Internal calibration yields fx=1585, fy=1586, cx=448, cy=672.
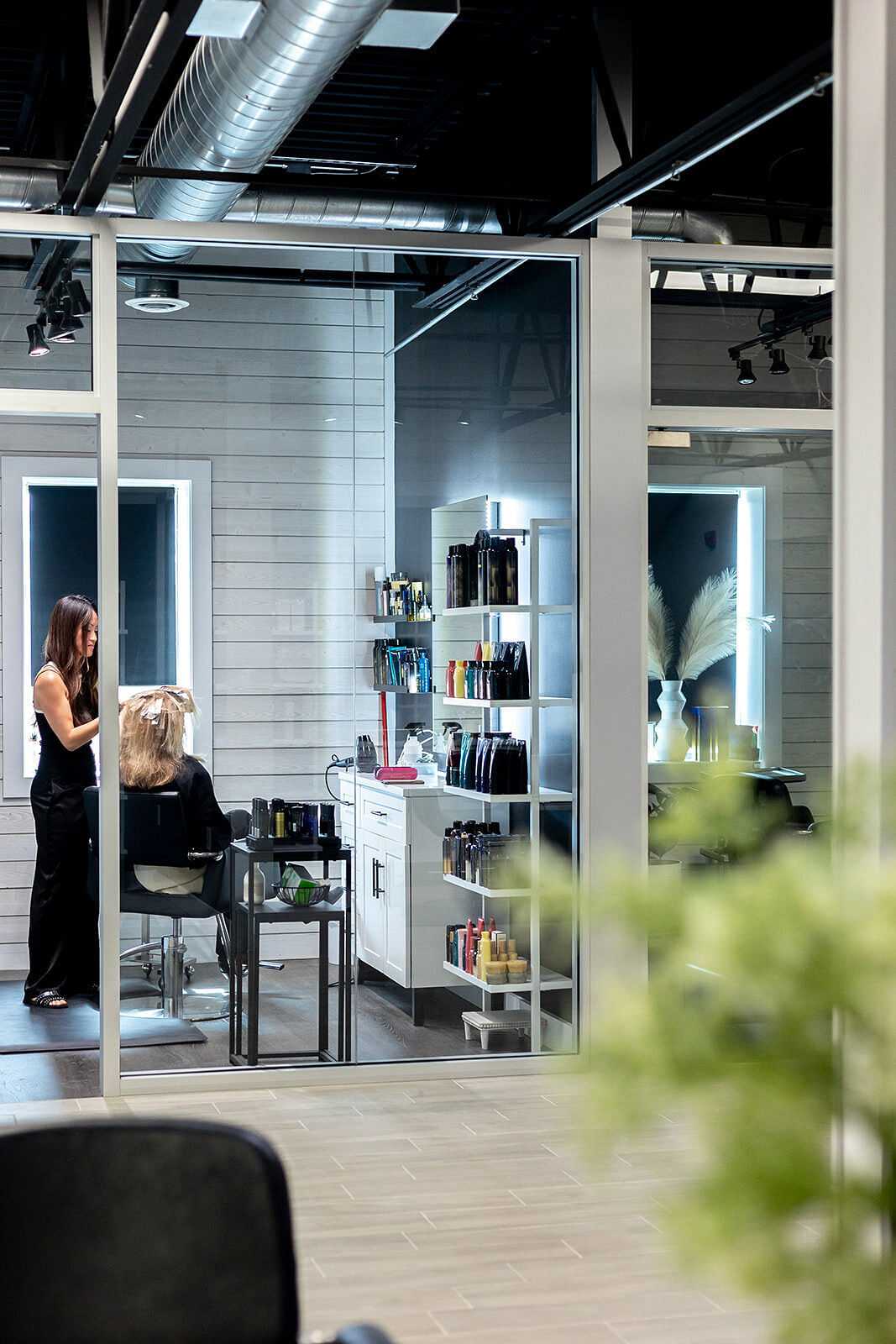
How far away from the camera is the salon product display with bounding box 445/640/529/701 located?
5.60 meters

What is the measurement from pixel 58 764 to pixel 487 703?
7.04 ft

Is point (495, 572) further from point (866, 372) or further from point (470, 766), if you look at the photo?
point (866, 372)

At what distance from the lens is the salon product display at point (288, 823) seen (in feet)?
18.1

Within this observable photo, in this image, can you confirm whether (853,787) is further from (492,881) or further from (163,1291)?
(492,881)

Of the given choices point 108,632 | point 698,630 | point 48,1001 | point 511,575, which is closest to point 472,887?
point 511,575

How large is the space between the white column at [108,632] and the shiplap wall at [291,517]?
0.30m

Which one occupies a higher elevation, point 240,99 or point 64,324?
point 240,99

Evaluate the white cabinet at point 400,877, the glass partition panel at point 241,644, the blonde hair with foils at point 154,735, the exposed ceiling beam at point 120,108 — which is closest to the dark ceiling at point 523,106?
the exposed ceiling beam at point 120,108

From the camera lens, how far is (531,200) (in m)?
5.57

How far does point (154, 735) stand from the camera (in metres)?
5.41

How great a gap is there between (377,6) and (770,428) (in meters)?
2.66

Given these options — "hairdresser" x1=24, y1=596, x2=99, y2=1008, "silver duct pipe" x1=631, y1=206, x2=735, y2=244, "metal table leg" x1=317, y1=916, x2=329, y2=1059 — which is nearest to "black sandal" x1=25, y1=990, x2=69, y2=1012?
"hairdresser" x1=24, y1=596, x2=99, y2=1008

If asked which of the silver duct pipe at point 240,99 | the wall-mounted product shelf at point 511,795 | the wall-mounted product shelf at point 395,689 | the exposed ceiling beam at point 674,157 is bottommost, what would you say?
the wall-mounted product shelf at point 511,795

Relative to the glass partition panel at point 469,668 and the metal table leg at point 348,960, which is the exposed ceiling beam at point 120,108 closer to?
the glass partition panel at point 469,668
